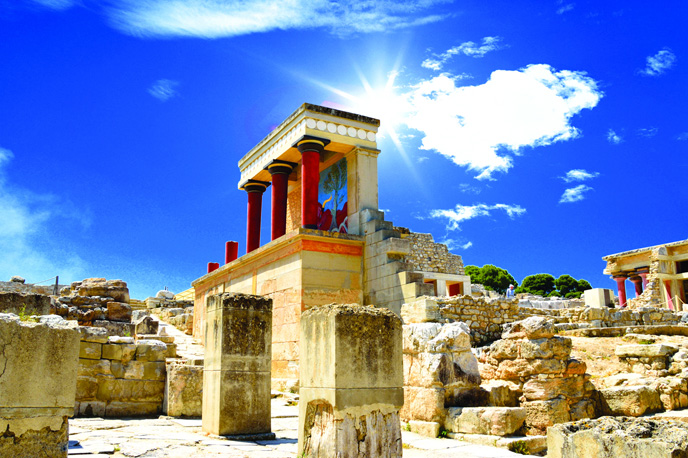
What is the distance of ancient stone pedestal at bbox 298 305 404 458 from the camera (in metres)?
4.86

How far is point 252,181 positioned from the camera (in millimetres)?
18641

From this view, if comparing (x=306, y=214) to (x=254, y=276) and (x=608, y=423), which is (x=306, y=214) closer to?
(x=254, y=276)

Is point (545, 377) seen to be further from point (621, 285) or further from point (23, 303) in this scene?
point (621, 285)

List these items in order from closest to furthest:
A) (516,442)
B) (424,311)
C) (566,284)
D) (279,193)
Answer: (516,442), (424,311), (279,193), (566,284)

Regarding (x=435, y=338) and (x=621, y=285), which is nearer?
(x=435, y=338)

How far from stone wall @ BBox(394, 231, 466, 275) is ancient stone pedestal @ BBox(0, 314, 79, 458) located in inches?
982

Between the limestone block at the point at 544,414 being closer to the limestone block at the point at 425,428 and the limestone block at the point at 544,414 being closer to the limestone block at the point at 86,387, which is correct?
the limestone block at the point at 425,428

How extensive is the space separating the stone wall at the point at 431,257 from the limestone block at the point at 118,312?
57.2 ft

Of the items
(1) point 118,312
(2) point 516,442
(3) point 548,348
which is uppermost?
(1) point 118,312

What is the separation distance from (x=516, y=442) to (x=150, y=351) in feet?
18.6

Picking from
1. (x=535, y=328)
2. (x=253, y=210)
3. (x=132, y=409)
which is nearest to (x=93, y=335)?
(x=132, y=409)

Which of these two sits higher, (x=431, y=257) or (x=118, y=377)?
(x=431, y=257)

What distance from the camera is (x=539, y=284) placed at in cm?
5088

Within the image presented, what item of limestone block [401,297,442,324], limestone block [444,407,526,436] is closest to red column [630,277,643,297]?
limestone block [401,297,442,324]
